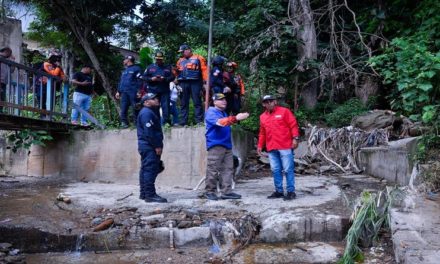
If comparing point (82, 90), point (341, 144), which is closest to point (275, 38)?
point (341, 144)

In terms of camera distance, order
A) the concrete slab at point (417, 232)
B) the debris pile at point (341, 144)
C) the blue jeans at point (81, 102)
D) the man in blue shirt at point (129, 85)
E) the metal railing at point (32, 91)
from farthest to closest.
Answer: the debris pile at point (341, 144)
the blue jeans at point (81, 102)
the man in blue shirt at point (129, 85)
the metal railing at point (32, 91)
the concrete slab at point (417, 232)

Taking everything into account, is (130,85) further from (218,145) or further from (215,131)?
(218,145)

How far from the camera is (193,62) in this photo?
7.81 m

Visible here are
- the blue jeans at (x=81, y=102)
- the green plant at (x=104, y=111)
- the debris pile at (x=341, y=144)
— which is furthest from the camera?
the green plant at (x=104, y=111)

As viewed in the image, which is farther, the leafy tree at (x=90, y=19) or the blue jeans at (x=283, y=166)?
the leafy tree at (x=90, y=19)

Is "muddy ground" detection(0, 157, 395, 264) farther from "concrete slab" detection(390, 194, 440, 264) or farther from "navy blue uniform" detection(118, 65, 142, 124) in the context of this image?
"navy blue uniform" detection(118, 65, 142, 124)

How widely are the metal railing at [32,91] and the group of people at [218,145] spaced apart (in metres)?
2.44

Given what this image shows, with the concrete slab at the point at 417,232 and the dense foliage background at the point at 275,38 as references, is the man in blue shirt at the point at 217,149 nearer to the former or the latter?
the concrete slab at the point at 417,232

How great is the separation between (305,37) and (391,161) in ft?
17.9

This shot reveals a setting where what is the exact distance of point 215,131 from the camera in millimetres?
6238

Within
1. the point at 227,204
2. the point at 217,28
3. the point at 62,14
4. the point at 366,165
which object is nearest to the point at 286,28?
the point at 217,28

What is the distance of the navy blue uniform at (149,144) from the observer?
6129 millimetres

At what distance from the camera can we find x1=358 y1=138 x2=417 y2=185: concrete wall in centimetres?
686

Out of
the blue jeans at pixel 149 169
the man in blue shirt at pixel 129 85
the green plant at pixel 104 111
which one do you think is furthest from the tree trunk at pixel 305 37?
the blue jeans at pixel 149 169
